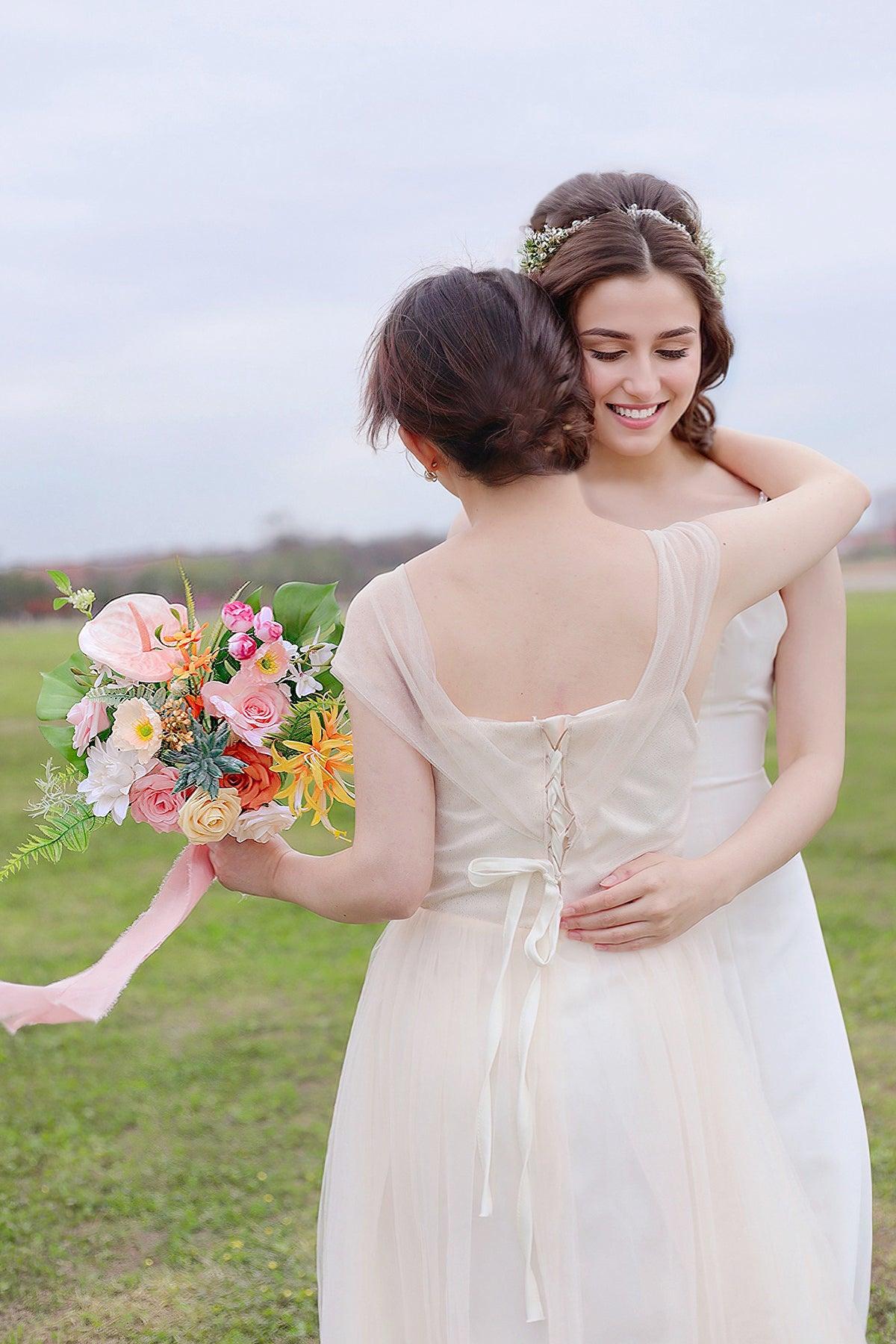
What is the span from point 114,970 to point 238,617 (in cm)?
65

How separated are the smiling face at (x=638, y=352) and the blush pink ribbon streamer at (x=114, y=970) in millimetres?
1065

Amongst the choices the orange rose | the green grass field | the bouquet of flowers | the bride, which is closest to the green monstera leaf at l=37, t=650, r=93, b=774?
the bouquet of flowers

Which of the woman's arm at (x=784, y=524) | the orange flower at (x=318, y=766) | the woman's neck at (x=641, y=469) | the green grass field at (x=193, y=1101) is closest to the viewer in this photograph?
the woman's arm at (x=784, y=524)

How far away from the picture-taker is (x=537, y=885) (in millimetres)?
2057

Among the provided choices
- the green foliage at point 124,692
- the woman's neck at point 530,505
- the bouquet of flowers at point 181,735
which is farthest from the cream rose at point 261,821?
the woman's neck at point 530,505

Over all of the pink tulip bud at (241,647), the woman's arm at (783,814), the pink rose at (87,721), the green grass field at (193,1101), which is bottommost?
the green grass field at (193,1101)

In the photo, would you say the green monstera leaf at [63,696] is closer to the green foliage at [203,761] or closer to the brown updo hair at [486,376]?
the green foliage at [203,761]

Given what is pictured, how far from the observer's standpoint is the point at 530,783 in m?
1.99

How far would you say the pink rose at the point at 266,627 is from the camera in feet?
7.14

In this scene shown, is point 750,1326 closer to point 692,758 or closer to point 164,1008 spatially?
point 692,758

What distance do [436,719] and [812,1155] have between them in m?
1.16

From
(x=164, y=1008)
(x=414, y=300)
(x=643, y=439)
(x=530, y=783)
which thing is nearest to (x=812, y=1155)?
(x=530, y=783)

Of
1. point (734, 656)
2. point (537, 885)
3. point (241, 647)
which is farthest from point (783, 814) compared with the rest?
point (241, 647)

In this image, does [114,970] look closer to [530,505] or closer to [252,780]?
[252,780]
